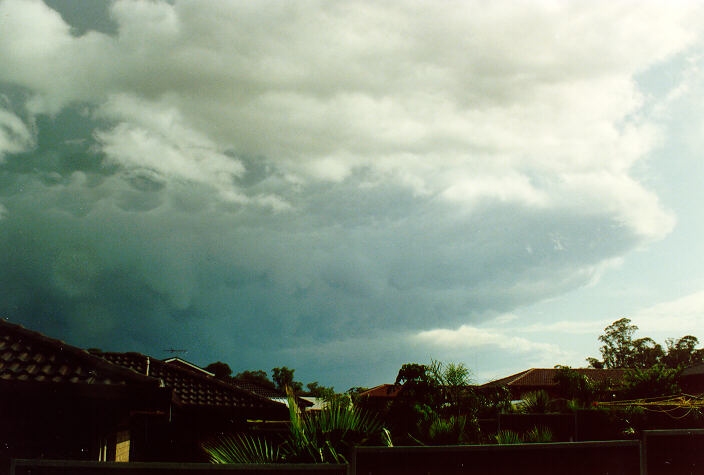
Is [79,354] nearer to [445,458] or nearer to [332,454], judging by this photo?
[332,454]

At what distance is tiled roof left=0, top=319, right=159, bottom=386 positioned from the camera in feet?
26.6

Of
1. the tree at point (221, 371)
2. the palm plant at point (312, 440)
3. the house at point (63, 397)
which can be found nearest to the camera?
the palm plant at point (312, 440)

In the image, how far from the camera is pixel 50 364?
342 inches

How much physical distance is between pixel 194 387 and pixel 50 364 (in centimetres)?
1011

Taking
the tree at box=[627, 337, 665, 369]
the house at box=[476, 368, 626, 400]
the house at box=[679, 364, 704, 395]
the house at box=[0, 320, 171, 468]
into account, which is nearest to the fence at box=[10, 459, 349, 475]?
the house at box=[0, 320, 171, 468]

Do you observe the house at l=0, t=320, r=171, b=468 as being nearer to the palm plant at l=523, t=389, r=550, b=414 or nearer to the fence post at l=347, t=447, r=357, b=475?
the fence post at l=347, t=447, r=357, b=475

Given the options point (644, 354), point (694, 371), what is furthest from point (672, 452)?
point (644, 354)

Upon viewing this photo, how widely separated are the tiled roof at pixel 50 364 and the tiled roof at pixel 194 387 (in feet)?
25.1

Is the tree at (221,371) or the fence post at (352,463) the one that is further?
the tree at (221,371)

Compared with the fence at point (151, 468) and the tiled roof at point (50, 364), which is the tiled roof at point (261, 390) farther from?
the fence at point (151, 468)

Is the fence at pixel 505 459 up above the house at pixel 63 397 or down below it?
below

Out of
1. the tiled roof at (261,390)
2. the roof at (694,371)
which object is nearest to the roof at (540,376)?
the roof at (694,371)

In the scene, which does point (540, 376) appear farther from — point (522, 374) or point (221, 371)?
point (221, 371)

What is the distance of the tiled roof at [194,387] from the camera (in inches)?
676
